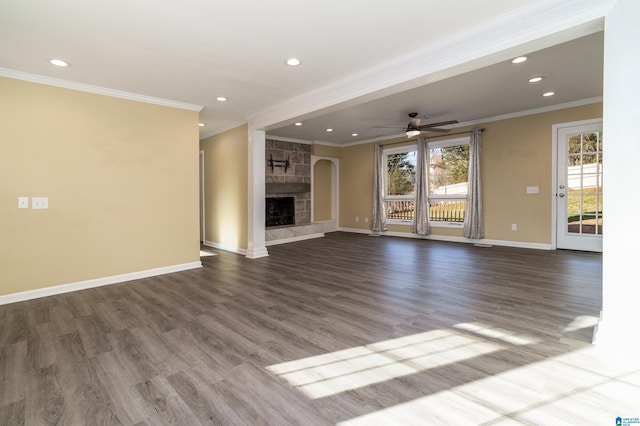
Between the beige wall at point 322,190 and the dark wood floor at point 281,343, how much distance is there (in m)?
5.02

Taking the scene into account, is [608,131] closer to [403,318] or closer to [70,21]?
[403,318]

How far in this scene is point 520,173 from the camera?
596 cm

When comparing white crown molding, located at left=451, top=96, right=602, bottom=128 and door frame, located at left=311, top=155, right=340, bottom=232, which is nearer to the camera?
white crown molding, located at left=451, top=96, right=602, bottom=128

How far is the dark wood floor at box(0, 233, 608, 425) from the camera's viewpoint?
163cm

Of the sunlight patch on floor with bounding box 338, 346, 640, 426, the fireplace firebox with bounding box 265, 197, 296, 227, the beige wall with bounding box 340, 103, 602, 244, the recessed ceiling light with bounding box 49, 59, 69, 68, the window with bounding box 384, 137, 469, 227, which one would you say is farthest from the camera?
the fireplace firebox with bounding box 265, 197, 296, 227

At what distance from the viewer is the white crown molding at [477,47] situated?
7.28ft

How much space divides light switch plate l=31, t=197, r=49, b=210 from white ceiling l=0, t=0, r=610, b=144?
4.61ft

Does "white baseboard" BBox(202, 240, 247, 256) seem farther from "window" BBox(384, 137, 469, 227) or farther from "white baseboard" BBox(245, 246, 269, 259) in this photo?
"window" BBox(384, 137, 469, 227)

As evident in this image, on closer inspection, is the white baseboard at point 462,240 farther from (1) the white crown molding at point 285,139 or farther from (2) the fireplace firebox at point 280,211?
(1) the white crown molding at point 285,139

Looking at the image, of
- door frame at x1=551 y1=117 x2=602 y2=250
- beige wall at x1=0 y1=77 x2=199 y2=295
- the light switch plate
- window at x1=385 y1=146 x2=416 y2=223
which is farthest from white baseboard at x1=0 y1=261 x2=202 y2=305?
door frame at x1=551 y1=117 x2=602 y2=250

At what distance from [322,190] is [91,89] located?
639 centimetres

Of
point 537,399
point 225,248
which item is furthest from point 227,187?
point 537,399

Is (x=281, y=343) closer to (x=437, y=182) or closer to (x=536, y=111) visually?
(x=437, y=182)

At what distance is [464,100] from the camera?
493cm
